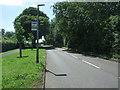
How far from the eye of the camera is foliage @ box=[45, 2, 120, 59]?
2323 centimetres

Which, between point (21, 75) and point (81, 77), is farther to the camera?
point (81, 77)

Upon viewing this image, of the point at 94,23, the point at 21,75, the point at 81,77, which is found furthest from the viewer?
the point at 94,23

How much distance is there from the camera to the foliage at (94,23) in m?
23.2

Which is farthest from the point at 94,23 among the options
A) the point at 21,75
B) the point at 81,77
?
the point at 21,75

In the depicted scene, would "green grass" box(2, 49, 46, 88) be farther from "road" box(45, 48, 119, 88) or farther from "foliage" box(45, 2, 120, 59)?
"foliage" box(45, 2, 120, 59)

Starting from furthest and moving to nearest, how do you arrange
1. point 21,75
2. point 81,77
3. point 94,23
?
point 94,23 → point 81,77 → point 21,75

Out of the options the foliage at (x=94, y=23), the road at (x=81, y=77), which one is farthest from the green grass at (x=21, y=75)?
the foliage at (x=94, y=23)

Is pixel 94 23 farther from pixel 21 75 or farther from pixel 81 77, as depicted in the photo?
pixel 21 75

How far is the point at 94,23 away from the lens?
2838 centimetres

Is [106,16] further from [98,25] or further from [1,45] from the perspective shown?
[1,45]

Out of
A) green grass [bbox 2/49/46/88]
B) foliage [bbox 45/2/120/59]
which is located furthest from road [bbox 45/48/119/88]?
foliage [bbox 45/2/120/59]

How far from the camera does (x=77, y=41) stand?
132 feet

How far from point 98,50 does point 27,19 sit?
1324 inches

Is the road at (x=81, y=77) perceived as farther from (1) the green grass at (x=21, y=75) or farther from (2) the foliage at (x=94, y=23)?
(2) the foliage at (x=94, y=23)
